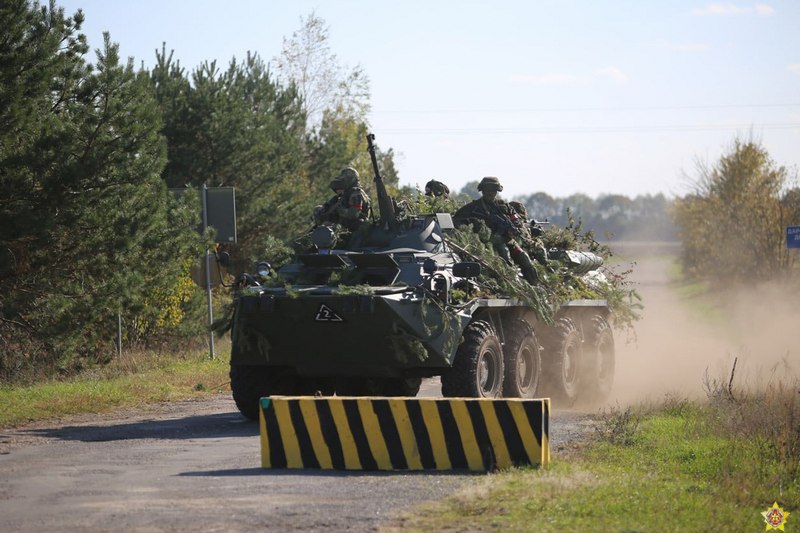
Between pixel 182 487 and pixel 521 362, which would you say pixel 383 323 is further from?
pixel 182 487

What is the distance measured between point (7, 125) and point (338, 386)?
19.1 feet

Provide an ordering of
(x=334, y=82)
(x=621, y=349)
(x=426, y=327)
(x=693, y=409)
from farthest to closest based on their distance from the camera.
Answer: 1. (x=334, y=82)
2. (x=621, y=349)
3. (x=693, y=409)
4. (x=426, y=327)

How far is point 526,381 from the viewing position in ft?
50.9

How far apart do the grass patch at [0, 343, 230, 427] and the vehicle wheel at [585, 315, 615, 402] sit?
5238 millimetres

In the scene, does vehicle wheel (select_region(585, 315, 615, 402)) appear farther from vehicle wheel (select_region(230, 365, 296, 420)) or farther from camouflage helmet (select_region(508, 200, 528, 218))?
vehicle wheel (select_region(230, 365, 296, 420))

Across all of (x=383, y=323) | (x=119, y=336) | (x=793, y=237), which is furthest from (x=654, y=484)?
Result: (x=793, y=237)

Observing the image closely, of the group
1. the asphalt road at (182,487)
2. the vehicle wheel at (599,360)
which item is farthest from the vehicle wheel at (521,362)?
the vehicle wheel at (599,360)

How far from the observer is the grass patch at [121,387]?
15.7 m

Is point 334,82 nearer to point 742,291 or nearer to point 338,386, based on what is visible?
point 742,291

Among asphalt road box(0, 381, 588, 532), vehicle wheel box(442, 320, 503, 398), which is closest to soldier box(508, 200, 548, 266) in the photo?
vehicle wheel box(442, 320, 503, 398)

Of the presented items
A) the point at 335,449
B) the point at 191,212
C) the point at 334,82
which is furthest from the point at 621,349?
the point at 334,82

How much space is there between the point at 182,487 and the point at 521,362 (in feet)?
21.3

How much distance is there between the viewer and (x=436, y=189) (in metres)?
17.7

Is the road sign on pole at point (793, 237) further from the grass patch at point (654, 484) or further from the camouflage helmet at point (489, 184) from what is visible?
the grass patch at point (654, 484)
